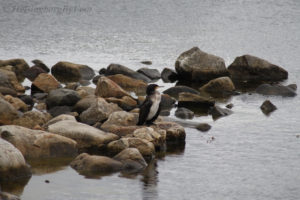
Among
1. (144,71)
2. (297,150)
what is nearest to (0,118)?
(297,150)

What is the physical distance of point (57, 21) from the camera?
50.8 meters

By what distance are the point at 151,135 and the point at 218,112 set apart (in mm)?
5370

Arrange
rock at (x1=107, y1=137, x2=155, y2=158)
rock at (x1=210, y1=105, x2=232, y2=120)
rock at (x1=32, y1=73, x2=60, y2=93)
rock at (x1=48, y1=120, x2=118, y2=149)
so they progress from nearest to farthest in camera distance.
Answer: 1. rock at (x1=107, y1=137, x2=155, y2=158)
2. rock at (x1=48, y1=120, x2=118, y2=149)
3. rock at (x1=210, y1=105, x2=232, y2=120)
4. rock at (x1=32, y1=73, x2=60, y2=93)

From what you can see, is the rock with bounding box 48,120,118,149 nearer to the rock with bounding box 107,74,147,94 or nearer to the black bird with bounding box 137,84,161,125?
the black bird with bounding box 137,84,161,125

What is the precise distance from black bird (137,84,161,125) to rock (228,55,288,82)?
12.5 meters

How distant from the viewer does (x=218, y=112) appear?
2300cm

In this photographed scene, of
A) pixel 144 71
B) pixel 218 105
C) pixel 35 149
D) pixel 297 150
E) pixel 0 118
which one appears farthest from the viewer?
pixel 144 71

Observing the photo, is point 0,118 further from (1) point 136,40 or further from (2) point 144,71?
(1) point 136,40

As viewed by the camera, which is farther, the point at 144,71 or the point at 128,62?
the point at 128,62

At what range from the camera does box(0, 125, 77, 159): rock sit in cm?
1673

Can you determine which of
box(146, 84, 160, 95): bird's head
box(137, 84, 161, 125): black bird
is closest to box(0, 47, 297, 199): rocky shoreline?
box(137, 84, 161, 125): black bird

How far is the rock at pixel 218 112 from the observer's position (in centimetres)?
2292

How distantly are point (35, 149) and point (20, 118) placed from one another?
9.93 ft

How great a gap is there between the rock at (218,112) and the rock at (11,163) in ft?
29.7
